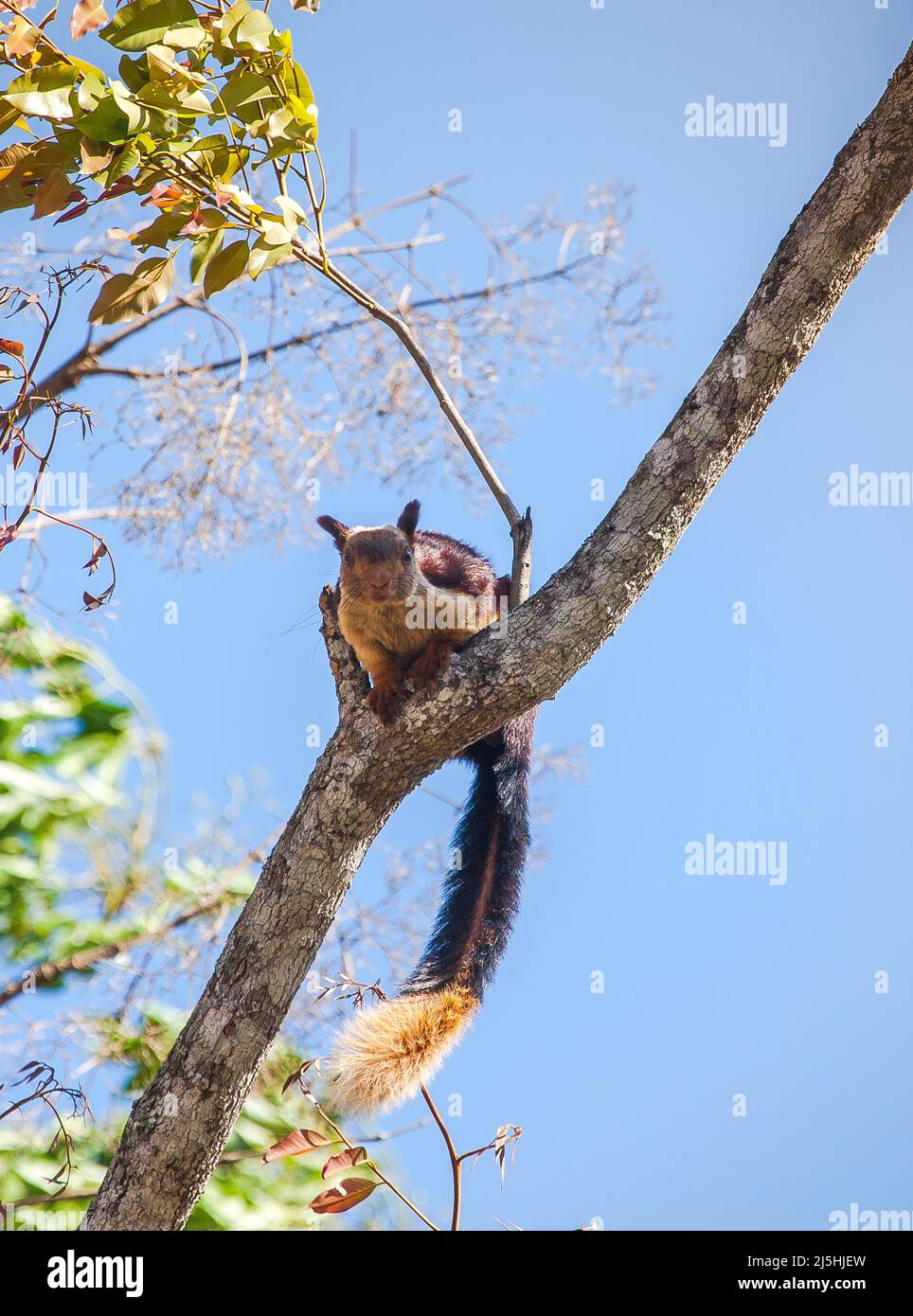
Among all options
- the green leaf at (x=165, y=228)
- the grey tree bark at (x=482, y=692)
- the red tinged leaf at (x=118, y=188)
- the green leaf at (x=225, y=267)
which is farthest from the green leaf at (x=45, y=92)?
the grey tree bark at (x=482, y=692)

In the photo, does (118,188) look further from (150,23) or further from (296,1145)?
(296,1145)

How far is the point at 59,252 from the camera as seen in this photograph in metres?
4.57

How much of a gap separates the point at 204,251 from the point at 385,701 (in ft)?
3.56

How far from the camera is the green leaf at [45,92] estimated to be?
2098mm

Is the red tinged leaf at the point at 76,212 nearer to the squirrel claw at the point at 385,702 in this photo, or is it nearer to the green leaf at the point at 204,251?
the green leaf at the point at 204,251

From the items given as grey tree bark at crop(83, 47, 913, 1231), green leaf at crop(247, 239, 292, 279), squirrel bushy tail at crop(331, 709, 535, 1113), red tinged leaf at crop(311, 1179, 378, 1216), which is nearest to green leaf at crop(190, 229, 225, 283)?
green leaf at crop(247, 239, 292, 279)

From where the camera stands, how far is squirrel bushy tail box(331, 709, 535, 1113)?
2.88 m

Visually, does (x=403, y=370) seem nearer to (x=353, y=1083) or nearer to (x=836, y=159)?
(x=836, y=159)

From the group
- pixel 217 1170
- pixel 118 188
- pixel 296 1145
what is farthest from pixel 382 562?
pixel 217 1170

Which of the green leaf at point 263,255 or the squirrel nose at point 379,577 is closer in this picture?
the green leaf at point 263,255

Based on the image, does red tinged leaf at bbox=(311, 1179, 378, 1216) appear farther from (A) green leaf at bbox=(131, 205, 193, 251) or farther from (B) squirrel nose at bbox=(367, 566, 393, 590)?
(A) green leaf at bbox=(131, 205, 193, 251)

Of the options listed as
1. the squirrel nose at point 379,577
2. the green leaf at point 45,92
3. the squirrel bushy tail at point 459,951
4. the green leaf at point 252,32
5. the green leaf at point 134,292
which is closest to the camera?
the green leaf at point 45,92

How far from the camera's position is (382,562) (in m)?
3.37

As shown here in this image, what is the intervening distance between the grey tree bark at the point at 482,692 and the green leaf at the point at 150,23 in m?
1.32
